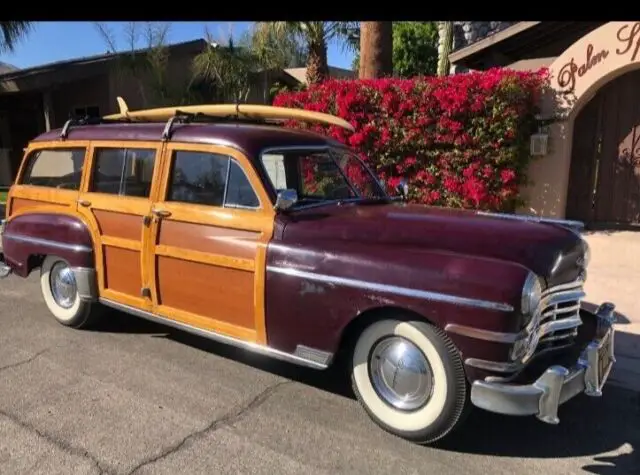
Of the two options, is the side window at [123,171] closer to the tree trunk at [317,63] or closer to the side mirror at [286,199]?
the side mirror at [286,199]

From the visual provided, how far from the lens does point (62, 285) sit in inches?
216

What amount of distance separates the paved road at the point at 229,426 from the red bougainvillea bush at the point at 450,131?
17.5ft

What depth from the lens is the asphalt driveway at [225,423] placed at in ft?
10.5

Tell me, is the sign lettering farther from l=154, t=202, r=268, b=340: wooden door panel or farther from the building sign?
l=154, t=202, r=268, b=340: wooden door panel

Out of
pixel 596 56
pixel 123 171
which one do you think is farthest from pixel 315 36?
pixel 123 171

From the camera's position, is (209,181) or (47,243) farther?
(47,243)

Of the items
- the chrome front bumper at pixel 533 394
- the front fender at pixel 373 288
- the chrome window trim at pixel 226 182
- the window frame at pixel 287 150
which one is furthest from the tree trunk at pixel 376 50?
the chrome front bumper at pixel 533 394

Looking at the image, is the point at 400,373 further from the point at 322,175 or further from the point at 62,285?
the point at 62,285

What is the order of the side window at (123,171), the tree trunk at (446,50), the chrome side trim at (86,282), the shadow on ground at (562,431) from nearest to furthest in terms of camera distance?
the shadow on ground at (562,431) → the side window at (123,171) → the chrome side trim at (86,282) → the tree trunk at (446,50)

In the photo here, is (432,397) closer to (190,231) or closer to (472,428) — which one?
(472,428)

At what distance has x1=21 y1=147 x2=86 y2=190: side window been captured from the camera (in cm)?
540

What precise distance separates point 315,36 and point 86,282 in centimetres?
966

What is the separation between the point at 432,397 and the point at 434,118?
21.5ft

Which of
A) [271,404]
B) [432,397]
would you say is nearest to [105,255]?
[271,404]
